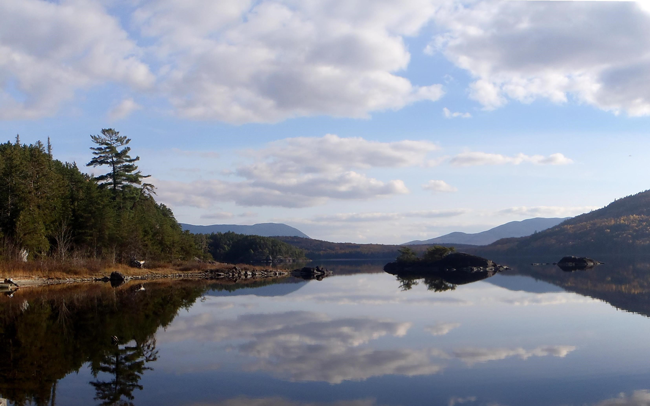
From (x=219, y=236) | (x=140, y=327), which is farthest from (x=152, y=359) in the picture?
(x=219, y=236)

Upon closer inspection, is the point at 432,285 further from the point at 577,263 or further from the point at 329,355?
the point at 577,263

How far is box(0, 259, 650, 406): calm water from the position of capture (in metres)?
8.45

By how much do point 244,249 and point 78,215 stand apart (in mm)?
94683

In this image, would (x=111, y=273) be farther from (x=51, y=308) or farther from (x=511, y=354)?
(x=511, y=354)

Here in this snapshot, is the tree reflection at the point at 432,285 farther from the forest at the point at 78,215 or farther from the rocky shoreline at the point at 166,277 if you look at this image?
the forest at the point at 78,215

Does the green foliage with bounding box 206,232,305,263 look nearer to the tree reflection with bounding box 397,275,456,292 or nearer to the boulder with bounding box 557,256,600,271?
the boulder with bounding box 557,256,600,271

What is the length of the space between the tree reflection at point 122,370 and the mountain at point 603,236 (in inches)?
4983

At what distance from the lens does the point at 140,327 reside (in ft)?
50.4

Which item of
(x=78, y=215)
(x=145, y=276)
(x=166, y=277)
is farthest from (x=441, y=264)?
(x=78, y=215)

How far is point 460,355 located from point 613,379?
3.14m

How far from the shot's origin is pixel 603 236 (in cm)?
12706

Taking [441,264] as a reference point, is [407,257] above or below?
above

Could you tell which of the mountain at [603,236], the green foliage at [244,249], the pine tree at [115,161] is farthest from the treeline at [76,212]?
the mountain at [603,236]

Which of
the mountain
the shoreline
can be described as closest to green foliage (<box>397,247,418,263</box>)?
the shoreline
